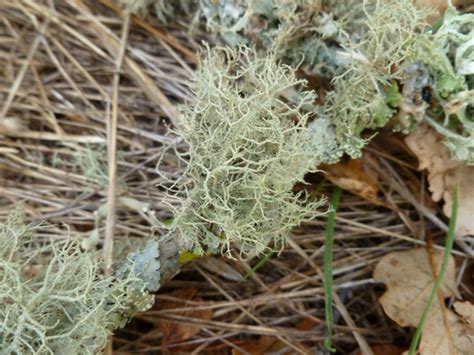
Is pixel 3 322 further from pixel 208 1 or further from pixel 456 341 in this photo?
pixel 456 341

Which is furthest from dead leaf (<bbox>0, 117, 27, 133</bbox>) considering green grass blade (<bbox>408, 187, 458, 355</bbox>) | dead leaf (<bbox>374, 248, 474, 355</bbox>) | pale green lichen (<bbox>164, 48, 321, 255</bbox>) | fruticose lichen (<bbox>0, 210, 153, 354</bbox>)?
green grass blade (<bbox>408, 187, 458, 355</bbox>)

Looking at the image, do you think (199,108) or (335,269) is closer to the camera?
(199,108)

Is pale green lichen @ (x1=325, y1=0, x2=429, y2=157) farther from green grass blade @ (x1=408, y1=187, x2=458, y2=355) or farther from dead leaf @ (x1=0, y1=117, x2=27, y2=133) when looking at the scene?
dead leaf @ (x1=0, y1=117, x2=27, y2=133)

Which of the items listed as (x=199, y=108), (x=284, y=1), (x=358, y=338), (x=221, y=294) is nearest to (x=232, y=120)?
(x=199, y=108)

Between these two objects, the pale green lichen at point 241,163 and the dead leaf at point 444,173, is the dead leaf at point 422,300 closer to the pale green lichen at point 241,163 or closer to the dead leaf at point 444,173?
the dead leaf at point 444,173

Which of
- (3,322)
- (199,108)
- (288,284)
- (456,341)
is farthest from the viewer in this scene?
(288,284)

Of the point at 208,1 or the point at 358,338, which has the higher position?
the point at 208,1

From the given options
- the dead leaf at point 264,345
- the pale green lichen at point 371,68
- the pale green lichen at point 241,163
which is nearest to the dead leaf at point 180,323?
the dead leaf at point 264,345
